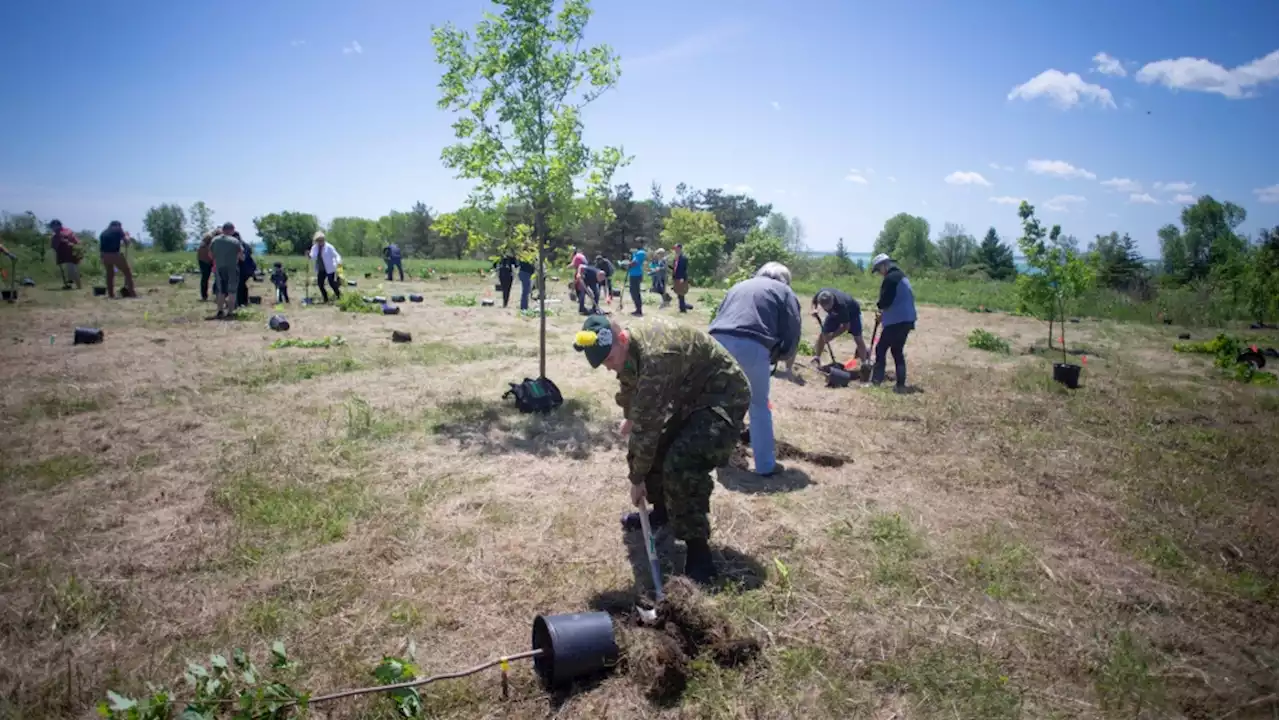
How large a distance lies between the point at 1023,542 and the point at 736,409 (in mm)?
2724

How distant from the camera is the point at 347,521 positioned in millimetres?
4828

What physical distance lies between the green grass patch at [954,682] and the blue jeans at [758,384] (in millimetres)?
2543

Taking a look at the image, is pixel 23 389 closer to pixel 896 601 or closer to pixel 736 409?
pixel 736 409

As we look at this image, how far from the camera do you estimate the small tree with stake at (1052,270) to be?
41.6 ft

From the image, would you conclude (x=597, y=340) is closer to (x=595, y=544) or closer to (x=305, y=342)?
(x=595, y=544)

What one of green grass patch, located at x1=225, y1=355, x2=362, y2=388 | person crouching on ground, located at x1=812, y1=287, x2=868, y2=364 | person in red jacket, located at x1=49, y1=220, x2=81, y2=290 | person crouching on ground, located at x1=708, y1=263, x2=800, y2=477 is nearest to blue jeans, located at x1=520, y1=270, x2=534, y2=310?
green grass patch, located at x1=225, y1=355, x2=362, y2=388

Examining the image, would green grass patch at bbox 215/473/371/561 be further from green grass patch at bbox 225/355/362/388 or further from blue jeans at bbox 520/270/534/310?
blue jeans at bbox 520/270/534/310

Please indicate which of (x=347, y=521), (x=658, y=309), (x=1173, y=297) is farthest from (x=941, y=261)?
(x=347, y=521)

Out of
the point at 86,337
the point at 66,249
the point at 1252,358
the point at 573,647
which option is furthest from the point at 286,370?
the point at 1252,358

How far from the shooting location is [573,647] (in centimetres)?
315

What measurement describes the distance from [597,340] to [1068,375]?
9.82m

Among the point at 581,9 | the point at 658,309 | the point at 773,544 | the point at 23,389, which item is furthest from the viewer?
the point at 658,309

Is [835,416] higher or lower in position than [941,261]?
lower

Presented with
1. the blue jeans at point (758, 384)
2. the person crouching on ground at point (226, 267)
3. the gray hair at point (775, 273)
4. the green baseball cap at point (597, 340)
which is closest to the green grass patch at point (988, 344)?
the gray hair at point (775, 273)
